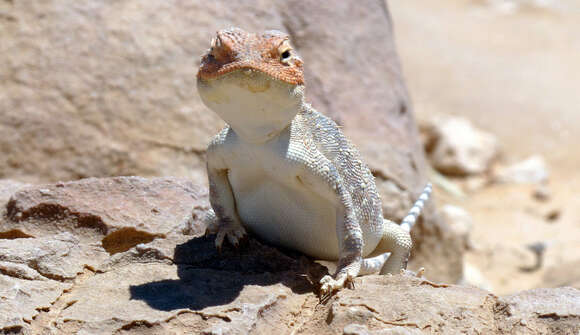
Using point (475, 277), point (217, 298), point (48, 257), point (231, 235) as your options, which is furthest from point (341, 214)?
point (475, 277)

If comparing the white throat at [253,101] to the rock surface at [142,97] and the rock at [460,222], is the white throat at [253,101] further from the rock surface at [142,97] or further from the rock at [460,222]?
the rock at [460,222]

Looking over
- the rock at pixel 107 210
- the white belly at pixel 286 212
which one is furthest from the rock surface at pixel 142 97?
the white belly at pixel 286 212

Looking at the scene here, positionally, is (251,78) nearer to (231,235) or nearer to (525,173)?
(231,235)

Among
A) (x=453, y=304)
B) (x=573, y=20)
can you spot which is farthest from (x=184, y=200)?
(x=573, y=20)

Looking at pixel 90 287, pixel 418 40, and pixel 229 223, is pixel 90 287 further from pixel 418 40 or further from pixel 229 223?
pixel 418 40

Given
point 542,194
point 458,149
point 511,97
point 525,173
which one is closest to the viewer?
point 542,194
